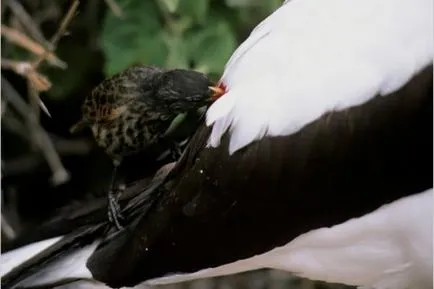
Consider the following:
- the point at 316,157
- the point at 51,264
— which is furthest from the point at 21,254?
the point at 316,157

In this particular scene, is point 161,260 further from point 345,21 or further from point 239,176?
point 345,21

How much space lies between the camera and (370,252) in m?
1.33

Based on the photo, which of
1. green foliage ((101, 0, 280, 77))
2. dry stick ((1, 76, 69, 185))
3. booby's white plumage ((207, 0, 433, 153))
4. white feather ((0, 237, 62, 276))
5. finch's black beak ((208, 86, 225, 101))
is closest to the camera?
booby's white plumage ((207, 0, 433, 153))

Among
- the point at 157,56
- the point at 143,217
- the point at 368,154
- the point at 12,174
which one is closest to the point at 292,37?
the point at 368,154

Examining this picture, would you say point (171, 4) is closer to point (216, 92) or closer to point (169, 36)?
point (169, 36)

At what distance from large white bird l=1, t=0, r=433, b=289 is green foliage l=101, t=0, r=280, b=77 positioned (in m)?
0.52

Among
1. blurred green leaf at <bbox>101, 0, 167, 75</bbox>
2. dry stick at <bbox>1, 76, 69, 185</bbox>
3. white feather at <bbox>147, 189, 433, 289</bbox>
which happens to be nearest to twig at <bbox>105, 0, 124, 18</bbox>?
blurred green leaf at <bbox>101, 0, 167, 75</bbox>

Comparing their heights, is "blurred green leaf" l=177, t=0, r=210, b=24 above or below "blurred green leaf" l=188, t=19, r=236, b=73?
above

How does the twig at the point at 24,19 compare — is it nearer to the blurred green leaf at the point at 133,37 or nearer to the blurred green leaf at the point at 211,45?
the blurred green leaf at the point at 133,37

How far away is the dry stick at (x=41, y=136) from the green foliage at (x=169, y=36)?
0.24 metres

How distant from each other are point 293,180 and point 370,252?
0.13 meters

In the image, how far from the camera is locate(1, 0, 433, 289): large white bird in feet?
4.09

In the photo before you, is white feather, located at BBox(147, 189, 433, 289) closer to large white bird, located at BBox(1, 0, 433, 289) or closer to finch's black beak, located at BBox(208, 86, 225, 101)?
large white bird, located at BBox(1, 0, 433, 289)

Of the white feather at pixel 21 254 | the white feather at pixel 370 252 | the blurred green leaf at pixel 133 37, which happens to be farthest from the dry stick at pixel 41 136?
the white feather at pixel 370 252
